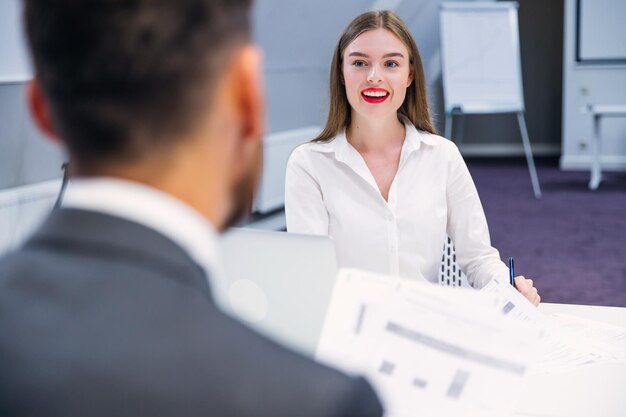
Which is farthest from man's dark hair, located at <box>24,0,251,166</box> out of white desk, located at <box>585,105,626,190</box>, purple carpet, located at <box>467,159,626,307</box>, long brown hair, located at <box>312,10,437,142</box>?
white desk, located at <box>585,105,626,190</box>

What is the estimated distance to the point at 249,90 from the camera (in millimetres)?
446

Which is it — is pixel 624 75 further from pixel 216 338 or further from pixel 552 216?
pixel 216 338

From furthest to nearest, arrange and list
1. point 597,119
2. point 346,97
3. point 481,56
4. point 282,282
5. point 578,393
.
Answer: point 481,56, point 597,119, point 346,97, point 578,393, point 282,282

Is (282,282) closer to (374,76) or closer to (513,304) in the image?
(513,304)

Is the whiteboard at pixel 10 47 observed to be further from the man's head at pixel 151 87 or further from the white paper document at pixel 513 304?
the man's head at pixel 151 87

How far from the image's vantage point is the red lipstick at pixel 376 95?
1.78m

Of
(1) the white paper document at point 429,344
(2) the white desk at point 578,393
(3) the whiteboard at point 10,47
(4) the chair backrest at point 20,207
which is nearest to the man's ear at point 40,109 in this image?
(1) the white paper document at point 429,344

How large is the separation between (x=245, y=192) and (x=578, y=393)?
82cm

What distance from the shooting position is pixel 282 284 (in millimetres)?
1026

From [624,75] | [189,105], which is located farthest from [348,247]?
[624,75]

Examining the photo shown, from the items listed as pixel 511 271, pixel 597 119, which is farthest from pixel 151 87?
pixel 597 119

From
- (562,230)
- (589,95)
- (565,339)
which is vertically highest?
(565,339)

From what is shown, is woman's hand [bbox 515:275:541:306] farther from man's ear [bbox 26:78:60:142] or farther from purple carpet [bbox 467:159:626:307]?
purple carpet [bbox 467:159:626:307]

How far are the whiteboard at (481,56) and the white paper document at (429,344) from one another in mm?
5896
